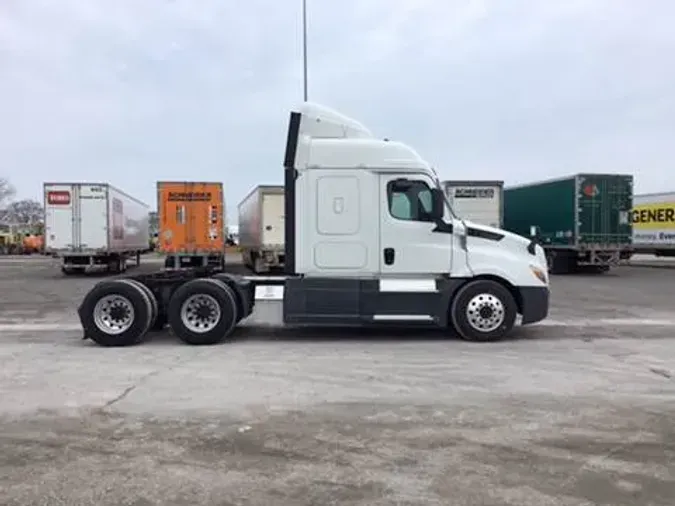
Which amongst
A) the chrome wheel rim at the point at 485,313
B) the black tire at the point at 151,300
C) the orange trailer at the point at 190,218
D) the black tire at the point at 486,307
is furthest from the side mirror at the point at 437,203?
the orange trailer at the point at 190,218

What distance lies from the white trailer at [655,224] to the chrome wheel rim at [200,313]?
95.5ft

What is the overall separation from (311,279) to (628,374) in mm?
4864

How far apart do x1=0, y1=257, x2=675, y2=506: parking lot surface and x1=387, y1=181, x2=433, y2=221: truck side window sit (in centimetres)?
203

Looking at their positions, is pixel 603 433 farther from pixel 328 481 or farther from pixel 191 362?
pixel 191 362

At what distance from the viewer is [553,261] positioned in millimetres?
31391

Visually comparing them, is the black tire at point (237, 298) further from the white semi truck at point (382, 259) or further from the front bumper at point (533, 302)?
the front bumper at point (533, 302)

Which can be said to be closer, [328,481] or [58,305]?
[328,481]

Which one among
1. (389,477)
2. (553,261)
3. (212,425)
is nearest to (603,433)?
(389,477)

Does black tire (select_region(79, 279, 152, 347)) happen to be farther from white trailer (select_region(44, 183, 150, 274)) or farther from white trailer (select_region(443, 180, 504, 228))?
white trailer (select_region(44, 183, 150, 274))

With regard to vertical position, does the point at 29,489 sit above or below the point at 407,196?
below

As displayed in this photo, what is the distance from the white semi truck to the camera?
11164 millimetres

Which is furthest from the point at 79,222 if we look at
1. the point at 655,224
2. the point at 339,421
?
the point at 655,224

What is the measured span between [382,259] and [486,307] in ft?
5.91

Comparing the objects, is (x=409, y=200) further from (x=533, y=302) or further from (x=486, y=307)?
(x=533, y=302)
